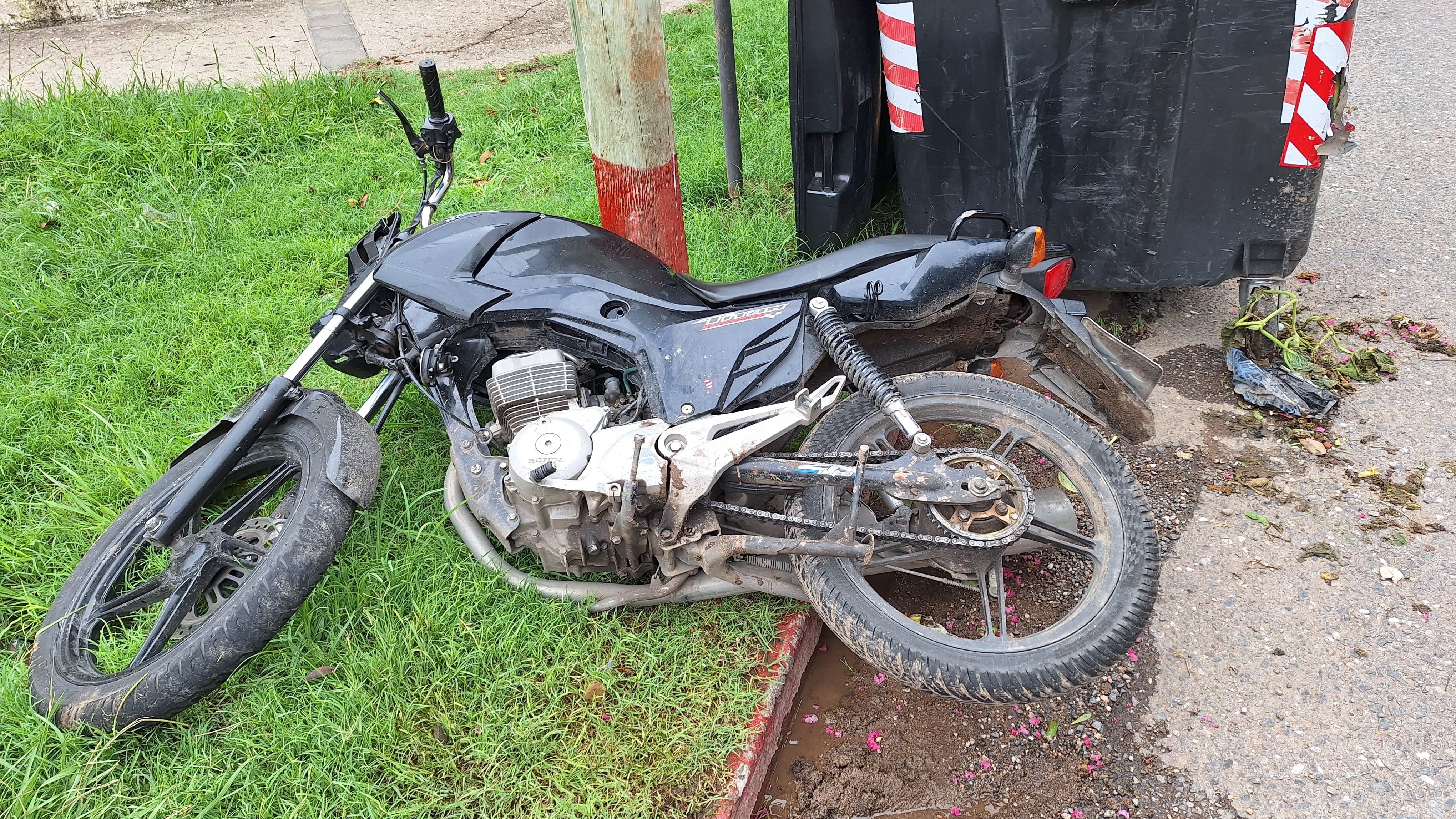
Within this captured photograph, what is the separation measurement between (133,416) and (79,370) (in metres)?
0.46

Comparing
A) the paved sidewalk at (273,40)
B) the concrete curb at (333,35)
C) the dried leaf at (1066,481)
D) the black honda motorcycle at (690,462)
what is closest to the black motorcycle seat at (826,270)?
the black honda motorcycle at (690,462)

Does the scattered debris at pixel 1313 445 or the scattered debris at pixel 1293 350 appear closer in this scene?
the scattered debris at pixel 1313 445

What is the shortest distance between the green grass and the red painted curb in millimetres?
48

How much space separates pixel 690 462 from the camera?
213cm

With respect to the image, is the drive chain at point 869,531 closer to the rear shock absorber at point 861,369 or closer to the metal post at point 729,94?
the rear shock absorber at point 861,369

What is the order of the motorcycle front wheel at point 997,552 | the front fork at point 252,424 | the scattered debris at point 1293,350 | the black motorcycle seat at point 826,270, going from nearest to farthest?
the motorcycle front wheel at point 997,552
the front fork at point 252,424
the black motorcycle seat at point 826,270
the scattered debris at point 1293,350

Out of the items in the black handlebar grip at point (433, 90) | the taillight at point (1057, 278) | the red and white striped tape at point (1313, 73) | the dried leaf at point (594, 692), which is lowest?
the dried leaf at point (594, 692)

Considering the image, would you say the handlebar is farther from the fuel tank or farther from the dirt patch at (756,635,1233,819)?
the dirt patch at (756,635,1233,819)

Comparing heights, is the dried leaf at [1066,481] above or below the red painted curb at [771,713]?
above

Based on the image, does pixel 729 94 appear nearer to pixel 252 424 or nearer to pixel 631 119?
pixel 631 119

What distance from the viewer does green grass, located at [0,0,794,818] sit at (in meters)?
2.13

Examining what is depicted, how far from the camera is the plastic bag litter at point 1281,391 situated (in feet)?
10.3

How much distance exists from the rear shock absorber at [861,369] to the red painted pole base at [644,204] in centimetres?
87

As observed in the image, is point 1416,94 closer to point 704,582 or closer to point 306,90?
point 704,582
